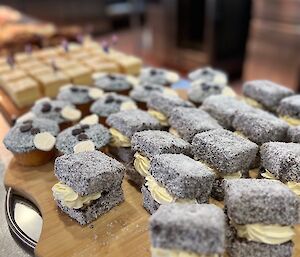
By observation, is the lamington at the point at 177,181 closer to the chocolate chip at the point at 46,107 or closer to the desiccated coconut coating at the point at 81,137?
the desiccated coconut coating at the point at 81,137

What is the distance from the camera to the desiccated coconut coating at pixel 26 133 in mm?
2121

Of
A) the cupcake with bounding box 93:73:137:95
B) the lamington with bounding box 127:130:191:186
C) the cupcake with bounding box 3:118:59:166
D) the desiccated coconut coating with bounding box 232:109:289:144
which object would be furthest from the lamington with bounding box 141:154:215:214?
the cupcake with bounding box 93:73:137:95

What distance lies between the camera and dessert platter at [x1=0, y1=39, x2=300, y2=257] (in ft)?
4.65

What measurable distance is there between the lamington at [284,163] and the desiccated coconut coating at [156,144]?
40cm

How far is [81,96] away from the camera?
2.82 metres

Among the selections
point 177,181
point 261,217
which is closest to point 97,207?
point 177,181

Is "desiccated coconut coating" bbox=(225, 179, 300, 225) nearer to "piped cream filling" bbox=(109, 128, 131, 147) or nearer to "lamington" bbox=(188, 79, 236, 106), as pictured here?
"piped cream filling" bbox=(109, 128, 131, 147)

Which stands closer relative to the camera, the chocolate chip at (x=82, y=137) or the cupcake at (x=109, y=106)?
the chocolate chip at (x=82, y=137)

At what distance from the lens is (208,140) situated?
1.82 metres

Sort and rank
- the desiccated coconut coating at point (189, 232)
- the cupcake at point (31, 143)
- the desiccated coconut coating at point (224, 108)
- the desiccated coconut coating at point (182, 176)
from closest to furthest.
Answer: the desiccated coconut coating at point (189, 232)
the desiccated coconut coating at point (182, 176)
the cupcake at point (31, 143)
the desiccated coconut coating at point (224, 108)

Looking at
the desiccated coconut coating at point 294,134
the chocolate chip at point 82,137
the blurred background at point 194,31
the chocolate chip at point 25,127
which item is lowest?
the blurred background at point 194,31

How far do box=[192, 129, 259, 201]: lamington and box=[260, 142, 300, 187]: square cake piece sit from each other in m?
0.07

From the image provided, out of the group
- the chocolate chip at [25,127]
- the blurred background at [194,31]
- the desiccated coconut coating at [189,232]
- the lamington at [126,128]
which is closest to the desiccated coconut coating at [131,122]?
the lamington at [126,128]

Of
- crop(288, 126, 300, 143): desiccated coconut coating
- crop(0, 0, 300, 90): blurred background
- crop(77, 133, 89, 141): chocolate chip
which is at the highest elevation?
crop(288, 126, 300, 143): desiccated coconut coating
